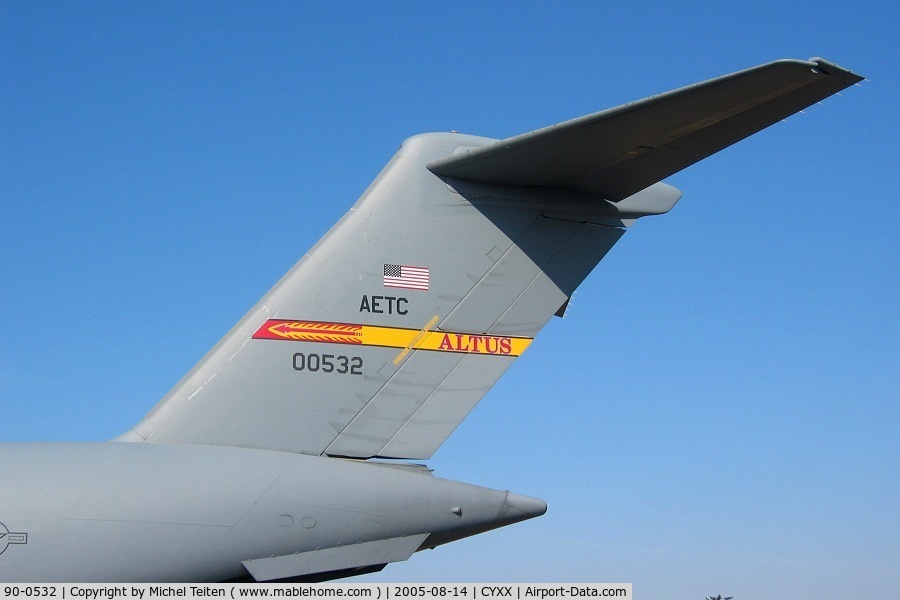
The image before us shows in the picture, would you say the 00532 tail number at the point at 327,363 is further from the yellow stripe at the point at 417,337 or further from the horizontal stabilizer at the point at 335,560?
the horizontal stabilizer at the point at 335,560

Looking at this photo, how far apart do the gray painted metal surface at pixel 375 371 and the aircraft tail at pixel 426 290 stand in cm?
1

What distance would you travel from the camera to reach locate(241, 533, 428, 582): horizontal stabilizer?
639 cm

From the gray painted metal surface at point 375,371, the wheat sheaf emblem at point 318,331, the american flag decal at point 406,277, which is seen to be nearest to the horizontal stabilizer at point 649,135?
the gray painted metal surface at point 375,371

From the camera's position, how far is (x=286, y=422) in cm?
705

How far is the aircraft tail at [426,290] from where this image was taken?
22.9 feet

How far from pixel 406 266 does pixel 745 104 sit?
259 centimetres

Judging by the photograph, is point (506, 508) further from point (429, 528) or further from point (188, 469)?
point (188, 469)

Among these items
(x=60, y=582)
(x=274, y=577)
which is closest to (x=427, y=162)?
(x=274, y=577)

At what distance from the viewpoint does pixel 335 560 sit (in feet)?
21.4

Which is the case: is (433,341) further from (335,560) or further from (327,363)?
(335,560)

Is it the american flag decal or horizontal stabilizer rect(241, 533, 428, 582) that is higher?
the american flag decal

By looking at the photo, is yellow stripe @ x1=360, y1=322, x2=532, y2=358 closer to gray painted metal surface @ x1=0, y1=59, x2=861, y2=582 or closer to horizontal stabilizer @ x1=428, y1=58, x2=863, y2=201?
gray painted metal surface @ x1=0, y1=59, x2=861, y2=582

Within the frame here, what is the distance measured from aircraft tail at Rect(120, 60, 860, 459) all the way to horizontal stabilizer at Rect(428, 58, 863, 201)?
0.02 m

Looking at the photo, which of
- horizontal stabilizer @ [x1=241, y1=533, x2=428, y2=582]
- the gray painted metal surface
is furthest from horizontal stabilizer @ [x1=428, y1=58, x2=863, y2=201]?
horizontal stabilizer @ [x1=241, y1=533, x2=428, y2=582]
